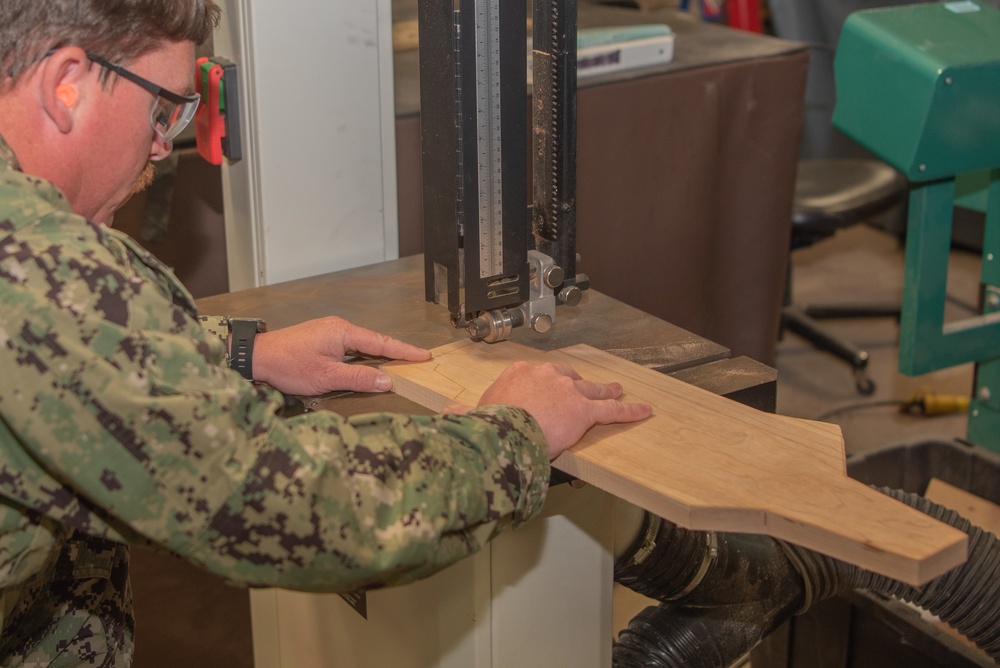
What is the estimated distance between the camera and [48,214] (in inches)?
36.1

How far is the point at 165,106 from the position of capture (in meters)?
1.08

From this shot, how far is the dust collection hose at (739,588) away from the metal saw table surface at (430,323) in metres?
0.21

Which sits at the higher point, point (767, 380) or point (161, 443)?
point (161, 443)

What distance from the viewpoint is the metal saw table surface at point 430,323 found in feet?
4.72

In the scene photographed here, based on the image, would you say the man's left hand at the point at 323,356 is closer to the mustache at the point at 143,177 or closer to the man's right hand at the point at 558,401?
the man's right hand at the point at 558,401

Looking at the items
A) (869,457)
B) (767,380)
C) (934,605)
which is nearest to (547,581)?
(767,380)

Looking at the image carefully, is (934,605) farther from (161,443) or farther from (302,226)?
(161,443)

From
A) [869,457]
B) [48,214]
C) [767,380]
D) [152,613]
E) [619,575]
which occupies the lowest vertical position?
[152,613]

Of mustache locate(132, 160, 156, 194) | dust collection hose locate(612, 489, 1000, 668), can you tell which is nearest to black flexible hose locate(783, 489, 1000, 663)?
dust collection hose locate(612, 489, 1000, 668)

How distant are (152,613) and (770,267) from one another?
5.09 feet

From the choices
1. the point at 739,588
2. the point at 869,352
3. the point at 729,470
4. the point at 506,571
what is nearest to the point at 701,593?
the point at 739,588

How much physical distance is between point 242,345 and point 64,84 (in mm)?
497

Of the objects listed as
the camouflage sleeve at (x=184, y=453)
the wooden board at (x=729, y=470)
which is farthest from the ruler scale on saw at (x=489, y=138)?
the camouflage sleeve at (x=184, y=453)

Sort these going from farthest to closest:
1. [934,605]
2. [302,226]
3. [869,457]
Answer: [869,457] → [302,226] → [934,605]
